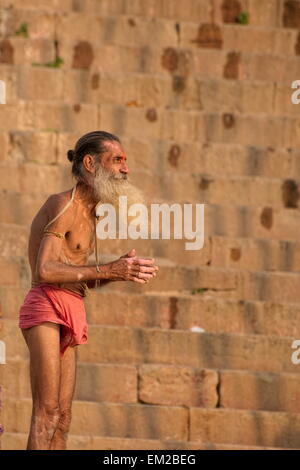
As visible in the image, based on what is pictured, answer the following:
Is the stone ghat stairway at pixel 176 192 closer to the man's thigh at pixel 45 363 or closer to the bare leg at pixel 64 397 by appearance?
the bare leg at pixel 64 397

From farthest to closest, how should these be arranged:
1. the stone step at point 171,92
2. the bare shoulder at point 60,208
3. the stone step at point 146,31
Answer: the stone step at point 146,31, the stone step at point 171,92, the bare shoulder at point 60,208

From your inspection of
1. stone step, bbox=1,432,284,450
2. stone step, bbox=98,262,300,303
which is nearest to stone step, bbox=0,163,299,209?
stone step, bbox=98,262,300,303

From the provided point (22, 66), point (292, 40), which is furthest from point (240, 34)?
point (22, 66)

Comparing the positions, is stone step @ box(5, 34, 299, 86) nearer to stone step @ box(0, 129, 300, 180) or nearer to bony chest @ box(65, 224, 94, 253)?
stone step @ box(0, 129, 300, 180)

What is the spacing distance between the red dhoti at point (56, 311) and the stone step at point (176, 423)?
1.73m

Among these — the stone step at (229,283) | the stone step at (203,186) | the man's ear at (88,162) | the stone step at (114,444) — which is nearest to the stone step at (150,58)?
the stone step at (203,186)

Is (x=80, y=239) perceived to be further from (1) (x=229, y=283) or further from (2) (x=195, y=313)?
(1) (x=229, y=283)

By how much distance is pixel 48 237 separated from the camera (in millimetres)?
4992

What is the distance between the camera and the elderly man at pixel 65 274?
4906mm

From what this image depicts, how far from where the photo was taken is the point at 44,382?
195 inches

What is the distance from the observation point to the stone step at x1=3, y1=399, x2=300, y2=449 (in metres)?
6.70

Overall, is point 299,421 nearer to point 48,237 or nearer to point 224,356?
point 224,356

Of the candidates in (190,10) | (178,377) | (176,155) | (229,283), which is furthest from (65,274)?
(190,10)

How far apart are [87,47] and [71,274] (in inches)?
224
